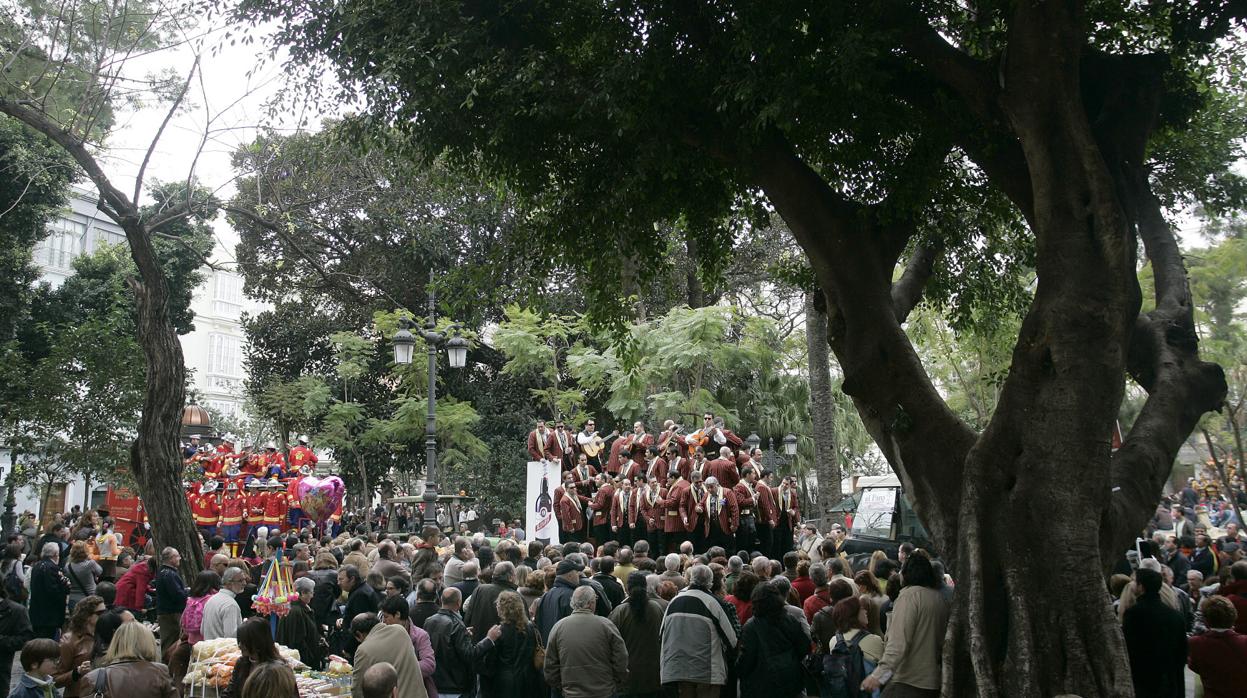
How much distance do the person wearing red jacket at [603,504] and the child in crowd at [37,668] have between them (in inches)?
573

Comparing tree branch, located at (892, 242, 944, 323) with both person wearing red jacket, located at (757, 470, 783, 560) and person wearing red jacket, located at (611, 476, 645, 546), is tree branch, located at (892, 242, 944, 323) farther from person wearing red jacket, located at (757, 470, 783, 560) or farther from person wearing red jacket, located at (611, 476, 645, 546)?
person wearing red jacket, located at (611, 476, 645, 546)

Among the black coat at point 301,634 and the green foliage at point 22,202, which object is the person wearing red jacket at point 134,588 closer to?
the black coat at point 301,634

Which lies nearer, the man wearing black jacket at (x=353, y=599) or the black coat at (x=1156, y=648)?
the black coat at (x=1156, y=648)

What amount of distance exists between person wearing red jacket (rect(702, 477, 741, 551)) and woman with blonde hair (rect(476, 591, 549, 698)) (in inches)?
432

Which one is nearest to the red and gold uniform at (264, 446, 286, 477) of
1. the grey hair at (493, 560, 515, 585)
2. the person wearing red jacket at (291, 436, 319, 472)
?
the person wearing red jacket at (291, 436, 319, 472)

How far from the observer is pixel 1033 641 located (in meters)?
7.34

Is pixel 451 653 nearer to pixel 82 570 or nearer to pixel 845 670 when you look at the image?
pixel 845 670

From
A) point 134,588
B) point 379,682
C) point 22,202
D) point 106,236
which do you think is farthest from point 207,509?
point 379,682

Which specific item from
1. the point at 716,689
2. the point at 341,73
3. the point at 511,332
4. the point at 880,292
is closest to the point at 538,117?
the point at 341,73

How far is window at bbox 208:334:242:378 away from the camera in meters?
56.0

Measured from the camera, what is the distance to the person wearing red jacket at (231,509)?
2428 cm

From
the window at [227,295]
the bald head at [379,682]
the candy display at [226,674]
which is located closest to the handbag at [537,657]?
→ the candy display at [226,674]

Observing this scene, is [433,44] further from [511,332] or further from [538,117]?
[511,332]

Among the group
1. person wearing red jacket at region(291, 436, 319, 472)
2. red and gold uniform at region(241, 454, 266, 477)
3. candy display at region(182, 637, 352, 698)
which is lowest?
candy display at region(182, 637, 352, 698)
